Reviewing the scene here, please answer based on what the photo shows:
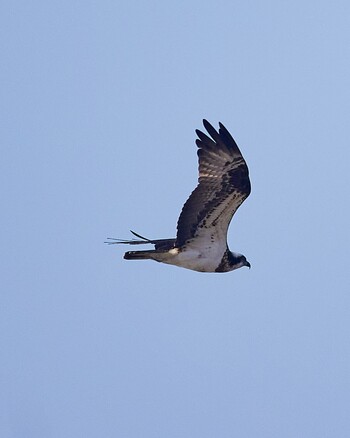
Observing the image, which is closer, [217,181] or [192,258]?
[217,181]

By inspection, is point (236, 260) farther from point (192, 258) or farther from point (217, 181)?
point (217, 181)

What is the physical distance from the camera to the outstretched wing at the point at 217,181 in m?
40.2

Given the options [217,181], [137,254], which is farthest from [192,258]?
[217,181]

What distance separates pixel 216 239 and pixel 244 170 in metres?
1.11

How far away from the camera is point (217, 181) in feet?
132

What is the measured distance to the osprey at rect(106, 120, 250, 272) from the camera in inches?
1583

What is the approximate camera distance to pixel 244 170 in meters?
40.2

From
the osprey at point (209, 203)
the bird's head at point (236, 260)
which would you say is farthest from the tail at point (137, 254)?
the bird's head at point (236, 260)

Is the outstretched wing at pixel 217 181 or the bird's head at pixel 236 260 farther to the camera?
the bird's head at pixel 236 260

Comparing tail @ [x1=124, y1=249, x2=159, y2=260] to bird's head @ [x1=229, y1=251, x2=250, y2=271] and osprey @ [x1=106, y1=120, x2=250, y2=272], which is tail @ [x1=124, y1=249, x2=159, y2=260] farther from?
bird's head @ [x1=229, y1=251, x2=250, y2=271]

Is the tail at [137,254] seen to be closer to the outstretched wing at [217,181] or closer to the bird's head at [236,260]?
the outstretched wing at [217,181]

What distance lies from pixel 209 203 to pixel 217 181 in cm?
31

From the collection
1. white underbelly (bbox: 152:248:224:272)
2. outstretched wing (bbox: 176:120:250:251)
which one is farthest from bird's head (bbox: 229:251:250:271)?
outstretched wing (bbox: 176:120:250:251)

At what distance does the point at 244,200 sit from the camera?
40250 millimetres
